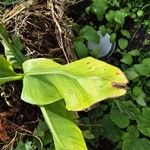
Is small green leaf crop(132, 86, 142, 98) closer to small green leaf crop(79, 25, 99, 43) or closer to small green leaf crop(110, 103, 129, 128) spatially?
small green leaf crop(110, 103, 129, 128)

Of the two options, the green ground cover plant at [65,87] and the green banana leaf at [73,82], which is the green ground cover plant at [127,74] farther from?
the green banana leaf at [73,82]

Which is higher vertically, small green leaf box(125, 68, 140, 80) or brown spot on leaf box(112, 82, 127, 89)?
brown spot on leaf box(112, 82, 127, 89)

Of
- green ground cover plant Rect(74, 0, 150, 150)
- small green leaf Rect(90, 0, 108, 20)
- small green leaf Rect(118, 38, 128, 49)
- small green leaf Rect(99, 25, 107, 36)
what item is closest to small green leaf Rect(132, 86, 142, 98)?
green ground cover plant Rect(74, 0, 150, 150)

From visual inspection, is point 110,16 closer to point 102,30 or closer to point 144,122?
point 102,30

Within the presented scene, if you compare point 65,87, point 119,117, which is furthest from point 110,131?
point 65,87

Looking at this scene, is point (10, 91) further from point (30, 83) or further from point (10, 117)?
point (30, 83)

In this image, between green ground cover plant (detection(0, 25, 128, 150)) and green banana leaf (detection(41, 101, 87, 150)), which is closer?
green ground cover plant (detection(0, 25, 128, 150))

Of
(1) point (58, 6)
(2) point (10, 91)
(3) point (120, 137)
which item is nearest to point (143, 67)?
(3) point (120, 137)
